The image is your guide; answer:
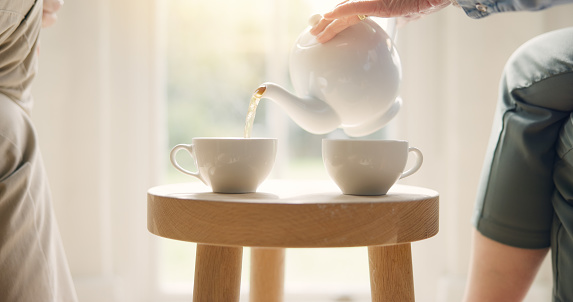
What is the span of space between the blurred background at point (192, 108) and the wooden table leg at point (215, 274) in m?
0.87

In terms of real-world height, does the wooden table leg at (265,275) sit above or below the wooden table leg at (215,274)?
below

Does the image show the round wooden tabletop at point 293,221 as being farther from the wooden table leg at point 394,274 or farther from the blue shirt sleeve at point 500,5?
the blue shirt sleeve at point 500,5

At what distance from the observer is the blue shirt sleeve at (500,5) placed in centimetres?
84

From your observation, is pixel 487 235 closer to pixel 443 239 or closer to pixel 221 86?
pixel 443 239

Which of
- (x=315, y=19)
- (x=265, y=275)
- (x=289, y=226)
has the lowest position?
(x=265, y=275)

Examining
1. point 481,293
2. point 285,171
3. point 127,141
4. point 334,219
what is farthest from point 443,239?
point 334,219

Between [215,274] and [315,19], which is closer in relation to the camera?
[215,274]

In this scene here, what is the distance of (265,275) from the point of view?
1.01m

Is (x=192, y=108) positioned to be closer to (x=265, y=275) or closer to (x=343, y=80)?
(x=265, y=275)

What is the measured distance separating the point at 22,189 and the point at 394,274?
52cm

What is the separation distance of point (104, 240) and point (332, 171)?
0.96 meters

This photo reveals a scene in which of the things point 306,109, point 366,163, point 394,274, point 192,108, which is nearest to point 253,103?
point 306,109

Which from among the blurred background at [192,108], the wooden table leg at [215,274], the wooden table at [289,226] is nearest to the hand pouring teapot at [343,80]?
the wooden table at [289,226]

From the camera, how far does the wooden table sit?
664mm
